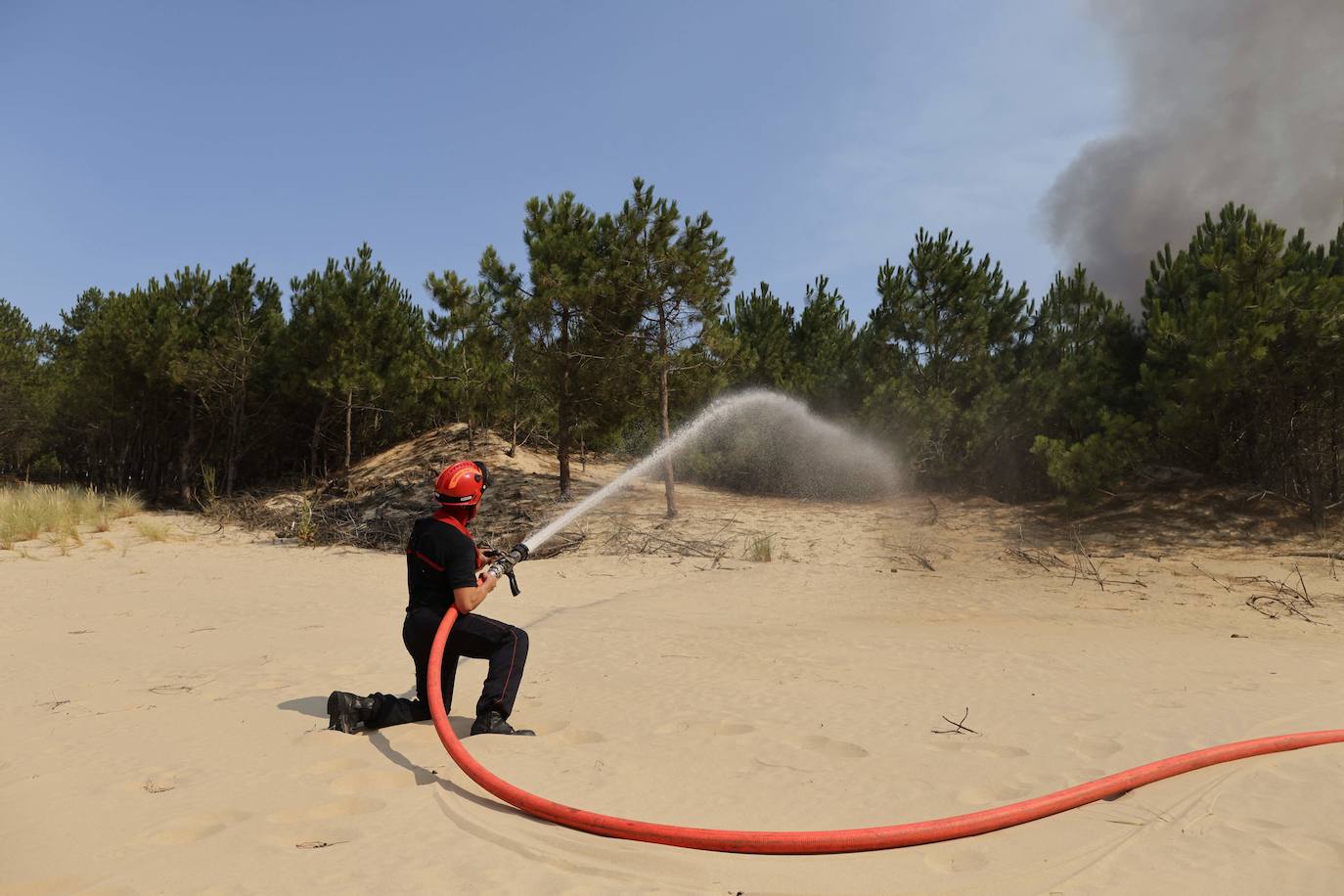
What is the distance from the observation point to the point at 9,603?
31.2 ft

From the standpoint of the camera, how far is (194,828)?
3178 mm

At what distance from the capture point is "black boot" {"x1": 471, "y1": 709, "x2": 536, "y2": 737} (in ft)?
14.8

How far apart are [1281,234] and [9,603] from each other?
2018cm

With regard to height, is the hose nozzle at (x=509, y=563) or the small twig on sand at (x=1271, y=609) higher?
the hose nozzle at (x=509, y=563)

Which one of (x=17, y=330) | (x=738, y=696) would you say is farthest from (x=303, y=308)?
(x=738, y=696)

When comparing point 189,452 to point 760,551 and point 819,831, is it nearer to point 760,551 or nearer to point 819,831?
point 760,551

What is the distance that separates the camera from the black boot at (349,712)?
15.0 feet

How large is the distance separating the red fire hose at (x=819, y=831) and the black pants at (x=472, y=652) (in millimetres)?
825

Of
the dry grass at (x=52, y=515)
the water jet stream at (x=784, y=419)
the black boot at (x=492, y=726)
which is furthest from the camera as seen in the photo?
the water jet stream at (x=784, y=419)

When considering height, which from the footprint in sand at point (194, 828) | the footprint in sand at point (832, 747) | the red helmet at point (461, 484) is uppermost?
the red helmet at point (461, 484)

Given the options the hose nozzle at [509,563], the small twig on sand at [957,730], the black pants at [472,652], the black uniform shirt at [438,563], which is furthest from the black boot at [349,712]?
the small twig on sand at [957,730]

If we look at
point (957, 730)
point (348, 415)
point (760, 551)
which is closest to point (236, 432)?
point (348, 415)

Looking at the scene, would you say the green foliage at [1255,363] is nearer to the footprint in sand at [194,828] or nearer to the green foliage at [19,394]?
the footprint in sand at [194,828]

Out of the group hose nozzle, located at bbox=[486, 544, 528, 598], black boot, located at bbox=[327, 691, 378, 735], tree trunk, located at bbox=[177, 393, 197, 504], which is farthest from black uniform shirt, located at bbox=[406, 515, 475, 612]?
tree trunk, located at bbox=[177, 393, 197, 504]
